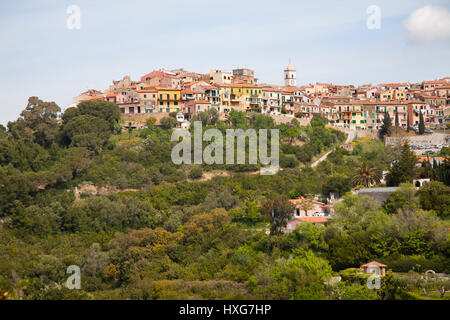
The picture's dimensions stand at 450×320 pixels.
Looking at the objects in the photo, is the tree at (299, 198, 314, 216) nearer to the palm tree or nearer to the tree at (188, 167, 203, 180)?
the palm tree

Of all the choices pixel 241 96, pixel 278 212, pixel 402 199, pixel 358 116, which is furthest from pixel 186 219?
pixel 358 116

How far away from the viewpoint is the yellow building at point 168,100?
51.4 metres

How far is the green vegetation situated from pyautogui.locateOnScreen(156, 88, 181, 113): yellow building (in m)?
2.79

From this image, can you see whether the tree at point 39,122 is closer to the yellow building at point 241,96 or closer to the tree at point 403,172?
the yellow building at point 241,96

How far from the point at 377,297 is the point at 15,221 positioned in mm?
21123

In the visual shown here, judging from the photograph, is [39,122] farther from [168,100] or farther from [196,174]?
[196,174]

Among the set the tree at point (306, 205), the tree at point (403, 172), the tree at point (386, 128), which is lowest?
the tree at point (306, 205)

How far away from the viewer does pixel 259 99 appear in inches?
2148

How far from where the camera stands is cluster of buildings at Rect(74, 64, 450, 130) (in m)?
51.6

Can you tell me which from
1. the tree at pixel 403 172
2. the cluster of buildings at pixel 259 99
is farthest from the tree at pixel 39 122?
the tree at pixel 403 172

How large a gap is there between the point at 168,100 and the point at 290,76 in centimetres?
2115

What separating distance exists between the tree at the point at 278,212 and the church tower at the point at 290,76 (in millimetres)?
37129

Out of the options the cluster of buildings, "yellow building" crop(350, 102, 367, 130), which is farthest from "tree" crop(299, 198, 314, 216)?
"yellow building" crop(350, 102, 367, 130)
